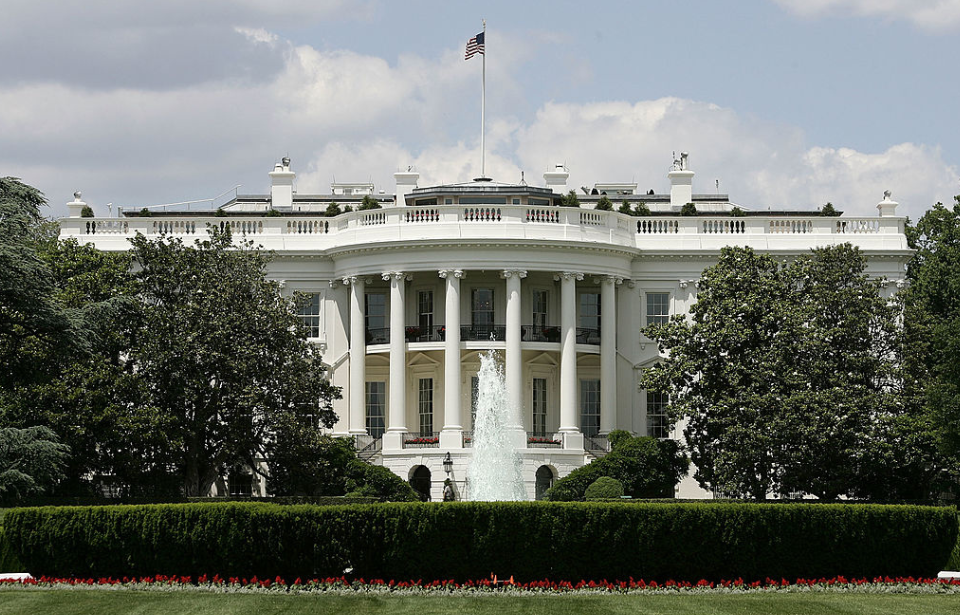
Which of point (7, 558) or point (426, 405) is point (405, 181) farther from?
point (7, 558)

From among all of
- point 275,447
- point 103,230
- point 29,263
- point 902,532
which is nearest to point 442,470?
point 275,447

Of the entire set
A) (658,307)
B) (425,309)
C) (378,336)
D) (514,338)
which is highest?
(658,307)

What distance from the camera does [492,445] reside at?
54.2 metres

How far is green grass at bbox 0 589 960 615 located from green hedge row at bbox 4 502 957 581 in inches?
56.0

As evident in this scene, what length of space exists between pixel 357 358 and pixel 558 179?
17.1 metres

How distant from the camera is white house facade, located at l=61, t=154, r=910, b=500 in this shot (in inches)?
2238

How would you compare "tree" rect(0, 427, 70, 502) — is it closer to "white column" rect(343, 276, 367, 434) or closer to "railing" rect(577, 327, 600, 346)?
"white column" rect(343, 276, 367, 434)

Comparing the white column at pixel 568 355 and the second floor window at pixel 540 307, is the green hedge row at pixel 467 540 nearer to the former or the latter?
the white column at pixel 568 355

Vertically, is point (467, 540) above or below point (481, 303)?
below

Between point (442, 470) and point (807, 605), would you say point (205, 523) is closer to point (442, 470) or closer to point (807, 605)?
point (807, 605)

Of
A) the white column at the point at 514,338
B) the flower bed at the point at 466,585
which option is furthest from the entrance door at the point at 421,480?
the flower bed at the point at 466,585

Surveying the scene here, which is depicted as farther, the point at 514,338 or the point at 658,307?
the point at 658,307

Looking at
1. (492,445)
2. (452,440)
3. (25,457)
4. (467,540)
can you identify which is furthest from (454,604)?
(452,440)

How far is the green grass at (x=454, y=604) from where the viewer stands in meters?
26.7
